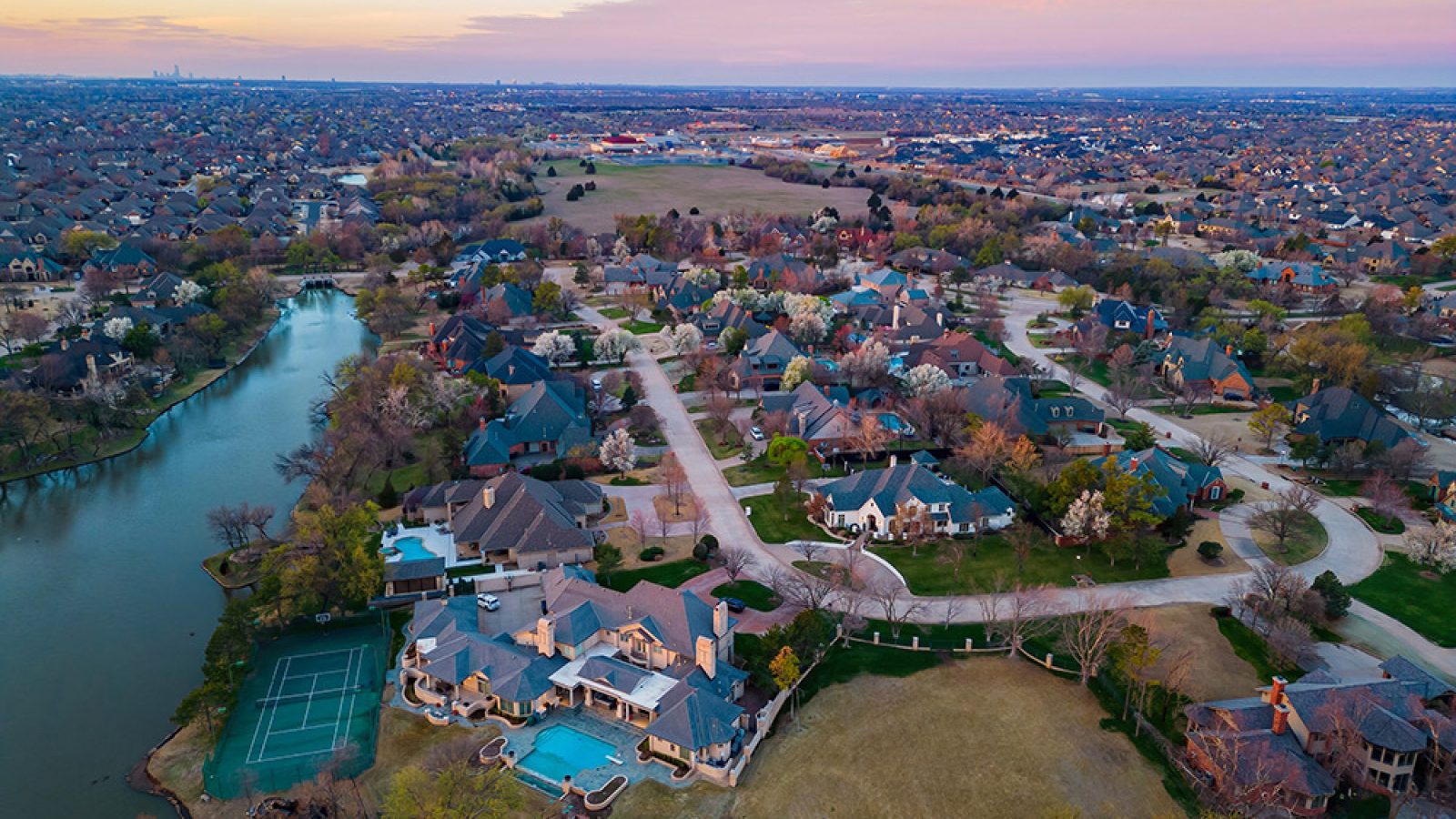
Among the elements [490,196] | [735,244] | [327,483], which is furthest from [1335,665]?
[490,196]

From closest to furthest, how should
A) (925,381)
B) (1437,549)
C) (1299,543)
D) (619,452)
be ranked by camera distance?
(1437,549)
(1299,543)
(619,452)
(925,381)

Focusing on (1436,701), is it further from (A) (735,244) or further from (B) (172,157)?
(B) (172,157)

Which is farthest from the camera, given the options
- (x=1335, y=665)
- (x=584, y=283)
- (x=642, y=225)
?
(x=642, y=225)

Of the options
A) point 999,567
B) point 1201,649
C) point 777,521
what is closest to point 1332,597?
point 1201,649

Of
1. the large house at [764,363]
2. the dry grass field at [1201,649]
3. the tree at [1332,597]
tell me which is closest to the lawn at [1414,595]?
→ the tree at [1332,597]

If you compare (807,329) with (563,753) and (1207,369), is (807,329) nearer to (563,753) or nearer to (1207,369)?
(1207,369)

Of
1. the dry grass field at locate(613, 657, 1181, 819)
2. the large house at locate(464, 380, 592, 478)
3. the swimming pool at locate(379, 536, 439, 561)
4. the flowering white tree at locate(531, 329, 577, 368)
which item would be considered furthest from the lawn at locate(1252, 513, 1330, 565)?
the flowering white tree at locate(531, 329, 577, 368)

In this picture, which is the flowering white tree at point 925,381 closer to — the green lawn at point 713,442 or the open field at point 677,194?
the green lawn at point 713,442
